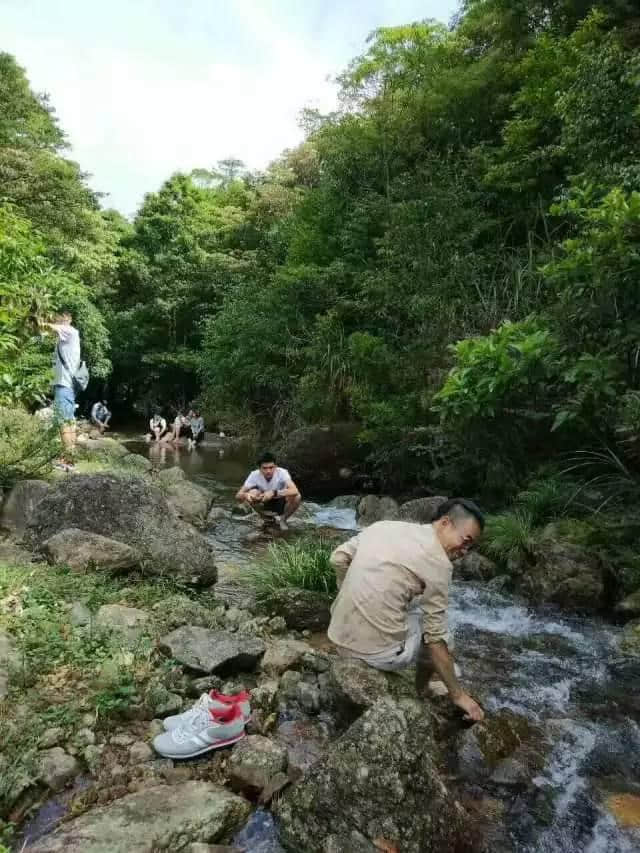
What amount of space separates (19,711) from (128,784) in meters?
0.77

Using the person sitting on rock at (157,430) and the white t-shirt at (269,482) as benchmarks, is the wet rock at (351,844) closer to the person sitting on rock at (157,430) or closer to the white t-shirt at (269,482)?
the white t-shirt at (269,482)

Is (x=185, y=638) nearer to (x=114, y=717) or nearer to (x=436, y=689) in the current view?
(x=114, y=717)

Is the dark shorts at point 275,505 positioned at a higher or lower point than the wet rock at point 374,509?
higher

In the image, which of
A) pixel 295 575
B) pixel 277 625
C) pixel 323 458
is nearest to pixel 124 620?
pixel 277 625

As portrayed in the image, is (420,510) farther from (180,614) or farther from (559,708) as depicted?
(180,614)

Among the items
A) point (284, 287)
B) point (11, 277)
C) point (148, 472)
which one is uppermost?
point (284, 287)

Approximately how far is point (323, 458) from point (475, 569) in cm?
556

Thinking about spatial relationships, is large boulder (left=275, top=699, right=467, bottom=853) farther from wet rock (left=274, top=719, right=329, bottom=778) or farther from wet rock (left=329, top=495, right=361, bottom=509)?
wet rock (left=329, top=495, right=361, bottom=509)

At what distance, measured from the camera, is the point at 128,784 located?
2.86 m

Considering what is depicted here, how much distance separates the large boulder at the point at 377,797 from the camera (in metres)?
2.52

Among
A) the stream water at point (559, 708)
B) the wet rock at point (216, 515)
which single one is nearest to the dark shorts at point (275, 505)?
the wet rock at point (216, 515)

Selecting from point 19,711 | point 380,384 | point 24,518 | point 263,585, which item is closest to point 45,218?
point 380,384

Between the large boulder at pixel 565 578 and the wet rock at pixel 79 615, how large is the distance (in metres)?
4.72

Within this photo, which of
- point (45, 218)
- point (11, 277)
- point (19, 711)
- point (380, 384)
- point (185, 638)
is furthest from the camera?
point (45, 218)
